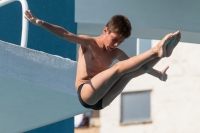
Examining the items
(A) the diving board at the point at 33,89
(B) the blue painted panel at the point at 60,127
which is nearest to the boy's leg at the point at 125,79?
(A) the diving board at the point at 33,89

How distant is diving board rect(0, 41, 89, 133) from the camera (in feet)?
30.6

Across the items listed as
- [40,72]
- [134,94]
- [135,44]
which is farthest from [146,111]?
[40,72]

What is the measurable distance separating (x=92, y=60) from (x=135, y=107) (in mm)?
23550

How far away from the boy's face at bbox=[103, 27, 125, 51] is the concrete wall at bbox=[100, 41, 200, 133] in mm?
20902

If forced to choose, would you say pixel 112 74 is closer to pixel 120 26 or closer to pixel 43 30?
pixel 120 26

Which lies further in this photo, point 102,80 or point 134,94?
point 134,94

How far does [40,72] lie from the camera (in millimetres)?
9633

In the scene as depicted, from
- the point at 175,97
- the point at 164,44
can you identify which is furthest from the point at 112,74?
the point at 175,97

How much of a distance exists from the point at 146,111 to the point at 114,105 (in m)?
1.49

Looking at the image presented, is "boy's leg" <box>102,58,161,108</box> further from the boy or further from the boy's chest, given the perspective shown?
the boy's chest

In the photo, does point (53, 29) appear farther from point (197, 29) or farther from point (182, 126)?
point (182, 126)

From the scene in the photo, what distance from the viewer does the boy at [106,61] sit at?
27.1 ft

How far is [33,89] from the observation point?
9.90 meters

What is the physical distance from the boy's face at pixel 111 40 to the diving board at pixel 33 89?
41.7 inches
